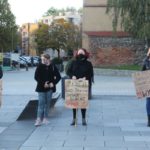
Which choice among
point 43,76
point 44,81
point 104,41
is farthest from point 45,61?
point 104,41

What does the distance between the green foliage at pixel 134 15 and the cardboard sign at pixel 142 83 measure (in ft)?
85.5

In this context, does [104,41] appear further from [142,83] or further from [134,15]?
[142,83]

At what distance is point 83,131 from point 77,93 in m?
1.17

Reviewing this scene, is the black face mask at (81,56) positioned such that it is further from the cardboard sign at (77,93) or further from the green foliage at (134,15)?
the green foliage at (134,15)

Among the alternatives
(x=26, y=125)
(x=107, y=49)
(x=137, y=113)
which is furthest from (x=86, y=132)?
(x=107, y=49)

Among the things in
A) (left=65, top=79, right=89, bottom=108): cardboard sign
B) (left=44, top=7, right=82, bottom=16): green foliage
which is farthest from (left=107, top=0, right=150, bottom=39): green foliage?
(left=44, top=7, right=82, bottom=16): green foliage

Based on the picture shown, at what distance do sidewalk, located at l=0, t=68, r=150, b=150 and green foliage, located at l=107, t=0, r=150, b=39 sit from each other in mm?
22476

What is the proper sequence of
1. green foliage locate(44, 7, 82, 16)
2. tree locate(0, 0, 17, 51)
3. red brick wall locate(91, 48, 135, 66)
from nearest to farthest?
red brick wall locate(91, 48, 135, 66) < tree locate(0, 0, 17, 51) < green foliage locate(44, 7, 82, 16)

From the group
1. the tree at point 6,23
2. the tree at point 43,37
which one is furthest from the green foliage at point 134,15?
the tree at point 43,37

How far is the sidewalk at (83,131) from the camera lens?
31.5ft

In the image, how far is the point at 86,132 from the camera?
11.2 metres

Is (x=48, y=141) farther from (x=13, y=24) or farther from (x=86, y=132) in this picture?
(x=13, y=24)

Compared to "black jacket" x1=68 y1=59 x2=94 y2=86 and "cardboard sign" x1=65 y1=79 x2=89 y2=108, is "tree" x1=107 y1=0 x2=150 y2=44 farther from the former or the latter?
"cardboard sign" x1=65 y1=79 x2=89 y2=108

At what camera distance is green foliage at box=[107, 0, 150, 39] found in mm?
38219
